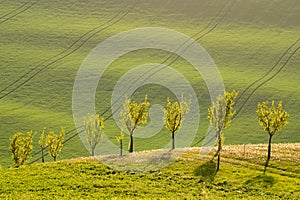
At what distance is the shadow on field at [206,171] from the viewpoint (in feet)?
154

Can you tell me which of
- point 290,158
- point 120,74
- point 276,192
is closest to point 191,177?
point 276,192

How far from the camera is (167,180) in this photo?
46344mm

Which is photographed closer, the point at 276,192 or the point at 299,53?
the point at 276,192

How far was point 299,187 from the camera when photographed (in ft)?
146

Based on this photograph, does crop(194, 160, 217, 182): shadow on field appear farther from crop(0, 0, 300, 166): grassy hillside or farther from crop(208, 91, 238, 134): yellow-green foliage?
crop(0, 0, 300, 166): grassy hillside

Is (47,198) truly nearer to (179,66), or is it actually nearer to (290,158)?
(290,158)

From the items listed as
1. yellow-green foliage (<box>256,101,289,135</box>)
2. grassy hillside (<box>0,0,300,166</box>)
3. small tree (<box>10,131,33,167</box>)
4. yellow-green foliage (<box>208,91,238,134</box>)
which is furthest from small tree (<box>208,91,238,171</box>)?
grassy hillside (<box>0,0,300,166</box>)

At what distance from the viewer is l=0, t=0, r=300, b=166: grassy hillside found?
9606 centimetres

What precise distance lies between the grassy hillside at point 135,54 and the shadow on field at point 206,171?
37.1 m

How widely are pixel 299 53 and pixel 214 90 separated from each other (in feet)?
110

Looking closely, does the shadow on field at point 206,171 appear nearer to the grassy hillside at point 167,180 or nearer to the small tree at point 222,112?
the grassy hillside at point 167,180

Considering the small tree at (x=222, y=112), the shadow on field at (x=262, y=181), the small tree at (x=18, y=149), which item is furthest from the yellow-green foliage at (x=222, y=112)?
the small tree at (x=18, y=149)

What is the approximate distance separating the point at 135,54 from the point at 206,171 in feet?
273

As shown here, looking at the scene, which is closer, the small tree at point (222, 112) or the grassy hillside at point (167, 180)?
the grassy hillside at point (167, 180)
